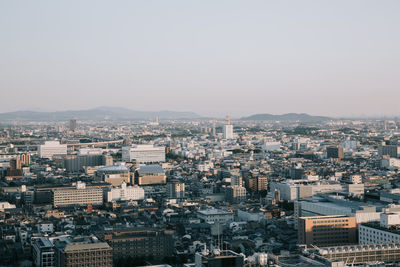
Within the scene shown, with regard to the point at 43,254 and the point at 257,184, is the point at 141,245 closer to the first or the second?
the point at 43,254

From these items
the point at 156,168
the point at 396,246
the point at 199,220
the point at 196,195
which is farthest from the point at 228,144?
the point at 396,246

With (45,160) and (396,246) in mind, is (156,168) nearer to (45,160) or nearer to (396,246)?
(45,160)

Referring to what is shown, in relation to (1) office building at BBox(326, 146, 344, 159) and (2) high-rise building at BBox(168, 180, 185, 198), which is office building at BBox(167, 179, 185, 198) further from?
(1) office building at BBox(326, 146, 344, 159)

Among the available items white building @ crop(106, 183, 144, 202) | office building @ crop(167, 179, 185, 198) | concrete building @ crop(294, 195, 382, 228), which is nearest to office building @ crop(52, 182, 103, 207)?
white building @ crop(106, 183, 144, 202)

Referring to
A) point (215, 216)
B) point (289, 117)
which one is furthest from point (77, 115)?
point (215, 216)

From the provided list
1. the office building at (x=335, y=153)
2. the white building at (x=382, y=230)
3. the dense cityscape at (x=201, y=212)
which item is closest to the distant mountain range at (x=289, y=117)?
the office building at (x=335, y=153)

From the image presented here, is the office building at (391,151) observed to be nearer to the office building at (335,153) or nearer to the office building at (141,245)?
the office building at (335,153)
